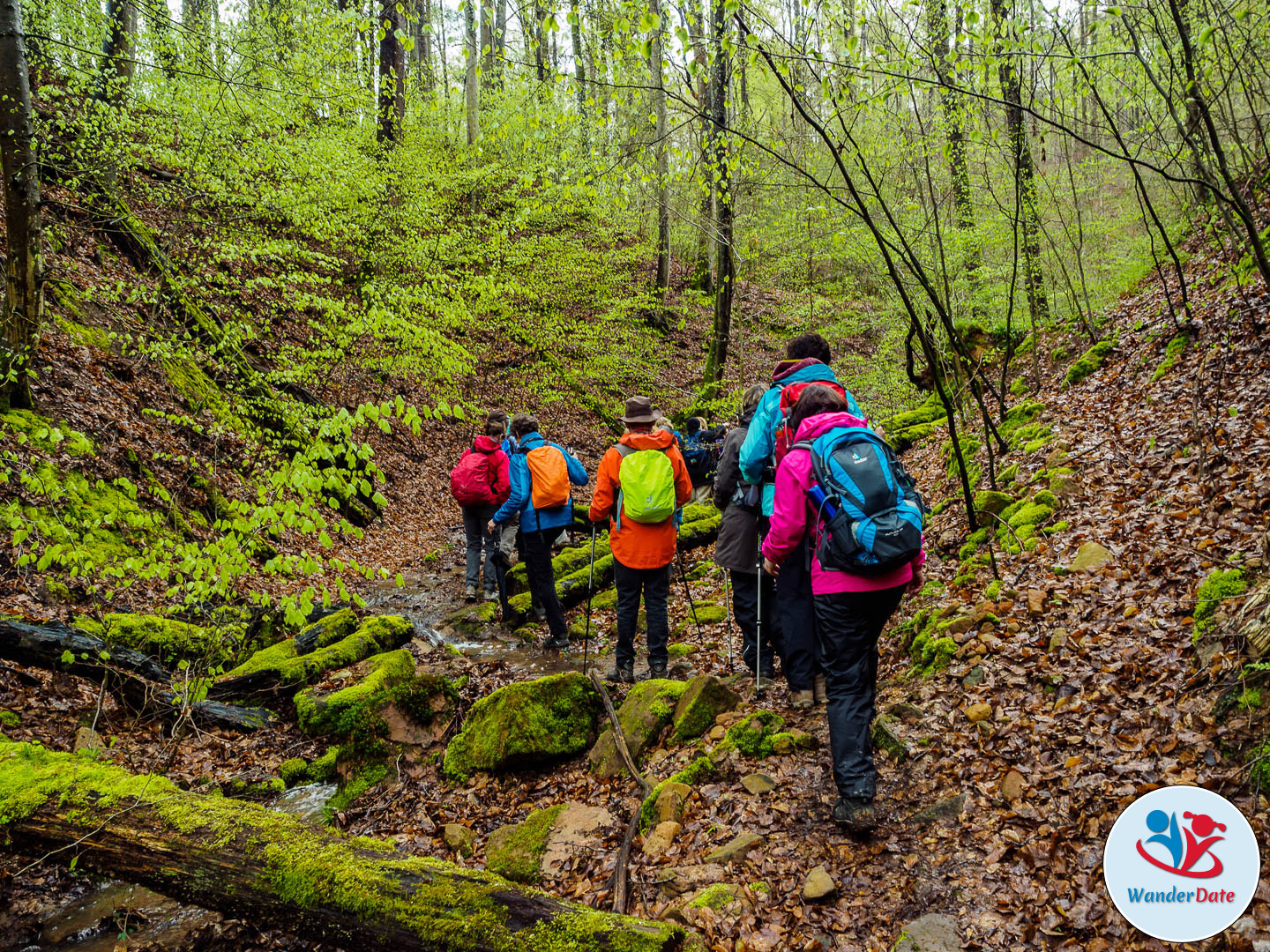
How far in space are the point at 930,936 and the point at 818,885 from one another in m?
0.56

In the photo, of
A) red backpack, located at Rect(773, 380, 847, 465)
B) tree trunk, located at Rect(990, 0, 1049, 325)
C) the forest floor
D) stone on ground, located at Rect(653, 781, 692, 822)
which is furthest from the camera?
tree trunk, located at Rect(990, 0, 1049, 325)

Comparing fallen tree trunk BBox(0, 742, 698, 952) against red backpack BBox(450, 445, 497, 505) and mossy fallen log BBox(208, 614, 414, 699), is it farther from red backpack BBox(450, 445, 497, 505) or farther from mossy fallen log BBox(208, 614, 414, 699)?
red backpack BBox(450, 445, 497, 505)

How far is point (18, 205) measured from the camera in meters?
7.12

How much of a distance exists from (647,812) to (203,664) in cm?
381

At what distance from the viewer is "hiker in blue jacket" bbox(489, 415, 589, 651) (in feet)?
25.3

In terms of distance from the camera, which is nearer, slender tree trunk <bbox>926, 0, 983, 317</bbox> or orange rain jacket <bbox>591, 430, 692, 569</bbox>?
orange rain jacket <bbox>591, 430, 692, 569</bbox>

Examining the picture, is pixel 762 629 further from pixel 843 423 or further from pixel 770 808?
pixel 843 423

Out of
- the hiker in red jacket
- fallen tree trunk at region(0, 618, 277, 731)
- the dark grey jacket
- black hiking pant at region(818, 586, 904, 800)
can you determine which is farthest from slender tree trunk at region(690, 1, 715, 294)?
fallen tree trunk at region(0, 618, 277, 731)

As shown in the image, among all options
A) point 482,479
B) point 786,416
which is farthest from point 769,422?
point 482,479

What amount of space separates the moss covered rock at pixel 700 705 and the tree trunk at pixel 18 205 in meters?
7.04

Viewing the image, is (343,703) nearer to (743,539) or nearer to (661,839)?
(661,839)

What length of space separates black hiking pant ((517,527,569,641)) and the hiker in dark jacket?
8.51ft


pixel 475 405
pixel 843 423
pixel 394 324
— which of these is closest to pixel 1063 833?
pixel 843 423

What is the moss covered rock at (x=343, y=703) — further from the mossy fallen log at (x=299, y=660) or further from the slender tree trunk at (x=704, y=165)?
the slender tree trunk at (x=704, y=165)
